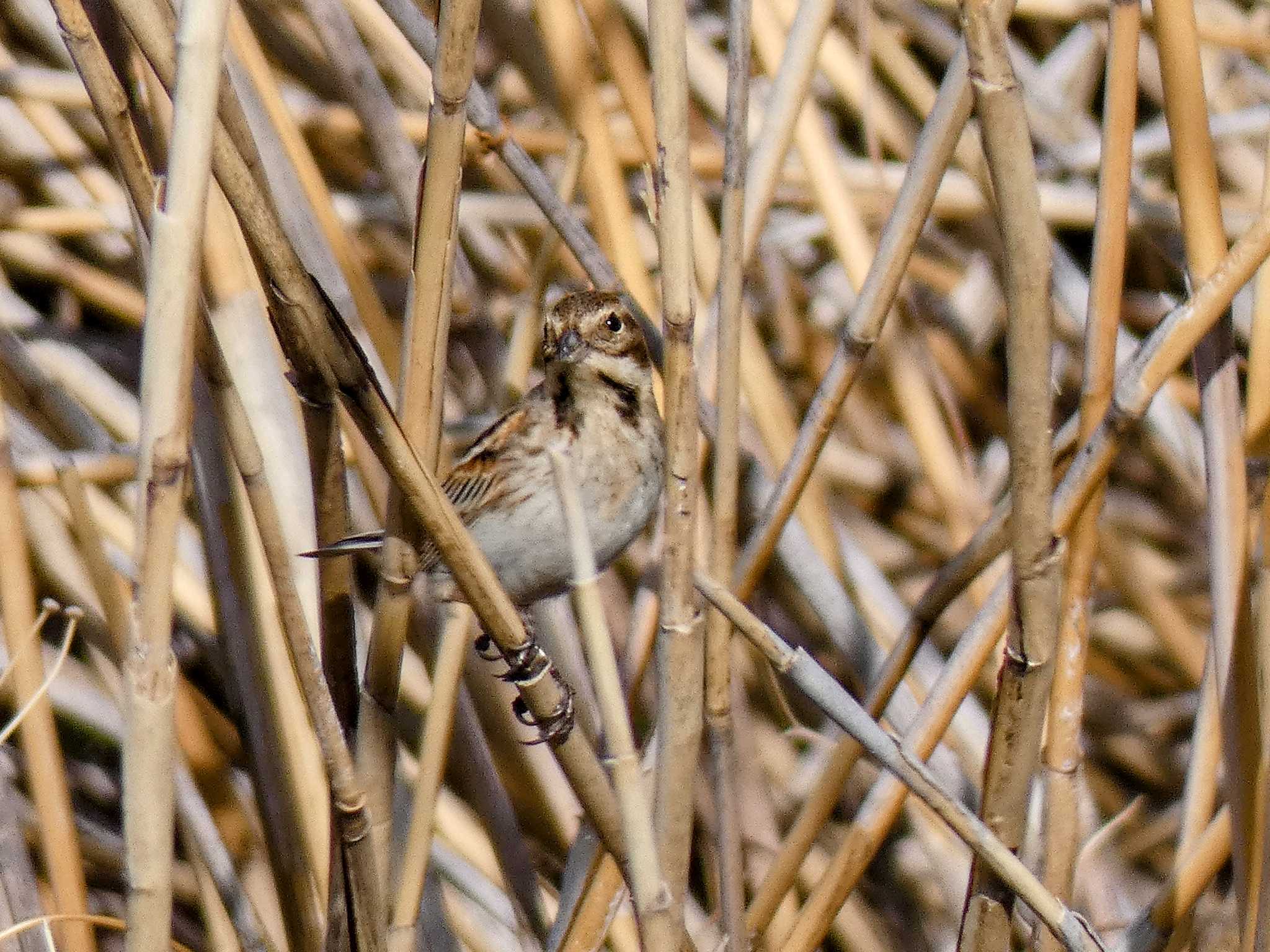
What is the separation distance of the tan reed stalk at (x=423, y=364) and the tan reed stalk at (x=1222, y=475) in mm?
675

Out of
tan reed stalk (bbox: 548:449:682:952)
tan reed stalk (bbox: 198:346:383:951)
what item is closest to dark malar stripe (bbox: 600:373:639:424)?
tan reed stalk (bbox: 198:346:383:951)

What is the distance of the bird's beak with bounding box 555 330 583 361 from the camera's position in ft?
5.73

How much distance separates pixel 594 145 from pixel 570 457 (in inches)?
14.9

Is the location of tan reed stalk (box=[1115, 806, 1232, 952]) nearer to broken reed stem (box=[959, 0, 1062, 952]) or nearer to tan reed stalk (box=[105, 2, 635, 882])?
broken reed stem (box=[959, 0, 1062, 952])

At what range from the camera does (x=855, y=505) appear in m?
2.56

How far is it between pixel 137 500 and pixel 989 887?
0.70 m

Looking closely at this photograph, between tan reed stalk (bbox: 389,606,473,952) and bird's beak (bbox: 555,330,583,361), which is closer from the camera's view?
tan reed stalk (bbox: 389,606,473,952)

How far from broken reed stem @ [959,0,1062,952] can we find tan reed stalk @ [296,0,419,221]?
3.44 ft

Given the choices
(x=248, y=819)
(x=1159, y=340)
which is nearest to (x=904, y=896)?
(x=248, y=819)

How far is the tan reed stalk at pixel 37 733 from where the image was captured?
1.43 meters

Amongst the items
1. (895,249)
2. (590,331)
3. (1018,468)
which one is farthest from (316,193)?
(1018,468)

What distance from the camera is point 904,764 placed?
106 cm

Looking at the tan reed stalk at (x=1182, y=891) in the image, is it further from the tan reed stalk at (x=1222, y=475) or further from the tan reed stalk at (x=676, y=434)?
the tan reed stalk at (x=676, y=434)

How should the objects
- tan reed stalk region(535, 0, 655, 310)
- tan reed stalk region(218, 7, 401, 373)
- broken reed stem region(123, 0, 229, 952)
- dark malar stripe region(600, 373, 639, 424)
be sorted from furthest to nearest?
dark malar stripe region(600, 373, 639, 424) → tan reed stalk region(535, 0, 655, 310) → tan reed stalk region(218, 7, 401, 373) → broken reed stem region(123, 0, 229, 952)
